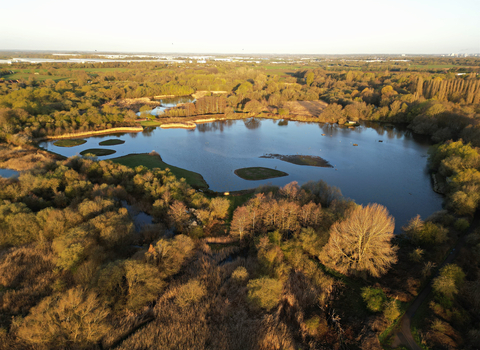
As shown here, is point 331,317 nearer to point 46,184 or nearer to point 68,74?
point 46,184

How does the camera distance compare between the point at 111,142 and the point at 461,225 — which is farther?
the point at 111,142

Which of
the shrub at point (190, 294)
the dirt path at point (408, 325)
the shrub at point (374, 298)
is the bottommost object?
the dirt path at point (408, 325)

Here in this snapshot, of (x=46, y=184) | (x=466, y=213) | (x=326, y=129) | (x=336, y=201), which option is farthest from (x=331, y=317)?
(x=326, y=129)

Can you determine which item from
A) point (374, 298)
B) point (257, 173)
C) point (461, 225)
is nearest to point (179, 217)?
point (374, 298)

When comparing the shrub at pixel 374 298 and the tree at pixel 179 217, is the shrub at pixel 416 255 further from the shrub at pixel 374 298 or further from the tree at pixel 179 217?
the tree at pixel 179 217

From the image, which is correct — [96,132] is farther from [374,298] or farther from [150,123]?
[374,298]

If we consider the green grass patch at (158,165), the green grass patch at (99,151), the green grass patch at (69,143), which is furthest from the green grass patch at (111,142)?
the green grass patch at (158,165)

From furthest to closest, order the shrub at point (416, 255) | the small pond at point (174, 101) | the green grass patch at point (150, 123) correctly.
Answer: the small pond at point (174, 101) → the green grass patch at point (150, 123) → the shrub at point (416, 255)
